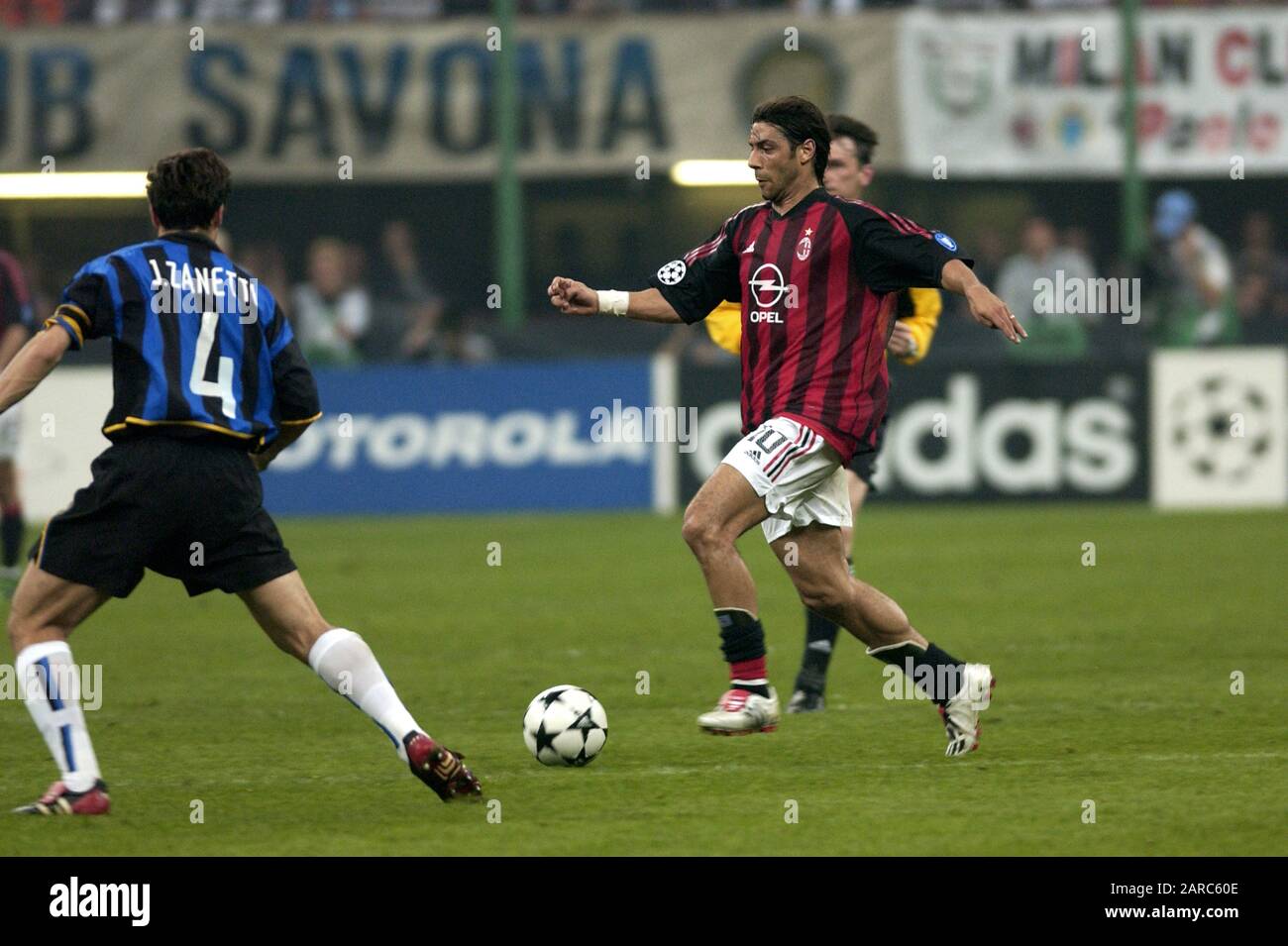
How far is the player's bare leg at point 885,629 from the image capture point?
6961 millimetres

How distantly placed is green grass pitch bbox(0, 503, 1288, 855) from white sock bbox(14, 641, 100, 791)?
16 cm

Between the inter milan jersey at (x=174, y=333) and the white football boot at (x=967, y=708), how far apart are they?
2.42 m

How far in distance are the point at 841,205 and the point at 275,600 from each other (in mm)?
2362

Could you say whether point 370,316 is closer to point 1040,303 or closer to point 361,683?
point 1040,303

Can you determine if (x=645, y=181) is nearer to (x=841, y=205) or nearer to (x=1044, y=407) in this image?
(x=1044, y=407)

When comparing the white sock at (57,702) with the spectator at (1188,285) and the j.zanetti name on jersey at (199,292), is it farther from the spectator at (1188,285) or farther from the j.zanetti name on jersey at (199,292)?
the spectator at (1188,285)

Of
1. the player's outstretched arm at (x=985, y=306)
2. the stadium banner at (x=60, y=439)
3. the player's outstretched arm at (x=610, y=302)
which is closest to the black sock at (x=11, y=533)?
the stadium banner at (x=60, y=439)

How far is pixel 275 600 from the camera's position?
6.09m

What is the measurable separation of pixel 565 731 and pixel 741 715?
675 millimetres

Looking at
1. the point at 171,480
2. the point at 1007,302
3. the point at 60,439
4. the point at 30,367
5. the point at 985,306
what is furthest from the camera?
the point at 1007,302

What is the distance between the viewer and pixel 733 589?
713 cm

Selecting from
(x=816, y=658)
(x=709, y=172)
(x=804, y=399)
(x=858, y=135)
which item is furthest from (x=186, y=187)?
(x=709, y=172)

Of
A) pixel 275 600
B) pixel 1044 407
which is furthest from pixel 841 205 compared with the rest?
pixel 1044 407

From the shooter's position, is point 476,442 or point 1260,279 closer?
point 476,442
